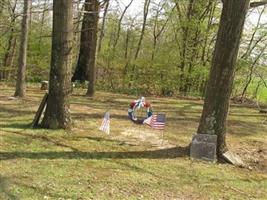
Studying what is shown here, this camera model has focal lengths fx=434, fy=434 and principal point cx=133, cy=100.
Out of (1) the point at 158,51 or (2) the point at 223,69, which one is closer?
(2) the point at 223,69

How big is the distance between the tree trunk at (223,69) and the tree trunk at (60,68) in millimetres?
2321

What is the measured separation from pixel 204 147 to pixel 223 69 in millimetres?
→ 1199

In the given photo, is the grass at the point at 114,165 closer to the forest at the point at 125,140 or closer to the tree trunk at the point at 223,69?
the forest at the point at 125,140

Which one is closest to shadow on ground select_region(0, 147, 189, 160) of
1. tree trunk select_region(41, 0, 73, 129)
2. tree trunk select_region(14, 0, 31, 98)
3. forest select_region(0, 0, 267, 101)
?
tree trunk select_region(41, 0, 73, 129)

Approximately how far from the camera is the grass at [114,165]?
4738 mm

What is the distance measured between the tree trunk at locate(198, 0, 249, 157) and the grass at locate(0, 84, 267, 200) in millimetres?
607

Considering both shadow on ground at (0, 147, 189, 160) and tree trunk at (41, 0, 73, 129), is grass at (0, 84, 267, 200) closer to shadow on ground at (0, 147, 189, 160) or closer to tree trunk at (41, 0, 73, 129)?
shadow on ground at (0, 147, 189, 160)

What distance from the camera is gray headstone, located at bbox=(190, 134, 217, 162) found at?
6.52 meters

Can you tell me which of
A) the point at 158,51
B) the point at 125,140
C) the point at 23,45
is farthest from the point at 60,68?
the point at 158,51

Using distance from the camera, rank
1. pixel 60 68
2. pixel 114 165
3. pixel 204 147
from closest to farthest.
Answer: pixel 114 165, pixel 204 147, pixel 60 68

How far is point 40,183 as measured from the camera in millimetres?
4684

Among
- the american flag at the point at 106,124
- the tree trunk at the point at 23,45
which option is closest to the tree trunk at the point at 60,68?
the american flag at the point at 106,124

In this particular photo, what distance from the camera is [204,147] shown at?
6.52 metres

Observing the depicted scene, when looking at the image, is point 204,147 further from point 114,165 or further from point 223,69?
point 114,165
